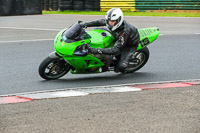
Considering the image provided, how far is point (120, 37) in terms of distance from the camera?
28.0 ft

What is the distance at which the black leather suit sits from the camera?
8.48 m

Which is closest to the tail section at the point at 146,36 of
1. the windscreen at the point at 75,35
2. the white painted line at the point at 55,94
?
the windscreen at the point at 75,35

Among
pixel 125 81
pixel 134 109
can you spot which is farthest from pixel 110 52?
pixel 134 109

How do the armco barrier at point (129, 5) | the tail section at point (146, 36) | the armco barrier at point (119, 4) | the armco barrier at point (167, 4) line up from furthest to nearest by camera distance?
the armco barrier at point (119, 4), the armco barrier at point (129, 5), the armco barrier at point (167, 4), the tail section at point (146, 36)

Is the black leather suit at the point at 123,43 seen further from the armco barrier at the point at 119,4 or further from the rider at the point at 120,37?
the armco barrier at the point at 119,4

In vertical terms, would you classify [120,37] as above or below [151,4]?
above

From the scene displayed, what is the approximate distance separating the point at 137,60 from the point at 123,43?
0.81 meters

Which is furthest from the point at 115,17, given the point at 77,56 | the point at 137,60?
the point at 137,60

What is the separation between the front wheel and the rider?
240 millimetres

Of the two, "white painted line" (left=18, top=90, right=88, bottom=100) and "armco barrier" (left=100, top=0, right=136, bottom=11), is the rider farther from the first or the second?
"armco barrier" (left=100, top=0, right=136, bottom=11)

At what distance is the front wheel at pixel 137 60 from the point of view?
9.15 metres

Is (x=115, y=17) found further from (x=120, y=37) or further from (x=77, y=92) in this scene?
(x=77, y=92)

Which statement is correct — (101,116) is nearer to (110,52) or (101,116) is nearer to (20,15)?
(110,52)

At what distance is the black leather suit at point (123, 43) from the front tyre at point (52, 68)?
64cm
